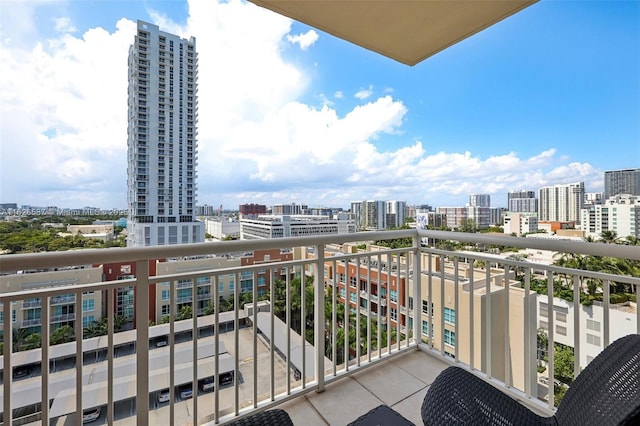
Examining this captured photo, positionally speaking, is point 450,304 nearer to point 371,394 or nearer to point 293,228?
point 371,394

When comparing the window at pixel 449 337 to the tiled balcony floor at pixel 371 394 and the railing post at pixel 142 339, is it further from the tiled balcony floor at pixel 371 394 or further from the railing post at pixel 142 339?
the railing post at pixel 142 339

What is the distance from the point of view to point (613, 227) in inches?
76.9

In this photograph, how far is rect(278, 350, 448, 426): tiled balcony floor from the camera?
1941mm

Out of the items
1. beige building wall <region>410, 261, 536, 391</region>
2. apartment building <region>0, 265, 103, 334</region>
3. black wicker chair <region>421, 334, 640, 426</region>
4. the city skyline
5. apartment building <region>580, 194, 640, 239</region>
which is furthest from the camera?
the city skyline

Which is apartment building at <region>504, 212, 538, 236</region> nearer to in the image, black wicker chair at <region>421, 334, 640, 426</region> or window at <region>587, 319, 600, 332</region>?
window at <region>587, 319, 600, 332</region>

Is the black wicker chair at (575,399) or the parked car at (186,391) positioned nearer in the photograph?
the black wicker chair at (575,399)

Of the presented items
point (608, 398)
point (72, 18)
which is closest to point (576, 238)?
point (608, 398)

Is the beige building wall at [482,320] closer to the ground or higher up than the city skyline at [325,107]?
closer to the ground

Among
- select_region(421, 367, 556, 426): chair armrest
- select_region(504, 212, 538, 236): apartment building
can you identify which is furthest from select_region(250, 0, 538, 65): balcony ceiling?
select_region(421, 367, 556, 426): chair armrest

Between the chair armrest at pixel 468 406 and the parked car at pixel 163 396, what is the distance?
1.48m

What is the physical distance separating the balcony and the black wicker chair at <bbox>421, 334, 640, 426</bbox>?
473mm

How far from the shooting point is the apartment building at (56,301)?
4.53 ft

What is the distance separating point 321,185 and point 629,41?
12.8ft

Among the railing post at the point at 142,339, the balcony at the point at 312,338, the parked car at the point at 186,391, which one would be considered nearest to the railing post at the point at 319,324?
the balcony at the point at 312,338
